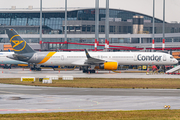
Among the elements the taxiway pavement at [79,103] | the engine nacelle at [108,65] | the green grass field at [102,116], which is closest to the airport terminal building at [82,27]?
the engine nacelle at [108,65]

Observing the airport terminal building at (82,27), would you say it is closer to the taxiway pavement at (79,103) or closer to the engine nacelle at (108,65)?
the engine nacelle at (108,65)

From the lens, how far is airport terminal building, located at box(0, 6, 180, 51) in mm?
122938

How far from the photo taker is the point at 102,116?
16.7 m

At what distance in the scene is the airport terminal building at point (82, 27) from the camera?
122938mm

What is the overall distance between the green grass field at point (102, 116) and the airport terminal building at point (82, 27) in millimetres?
94045

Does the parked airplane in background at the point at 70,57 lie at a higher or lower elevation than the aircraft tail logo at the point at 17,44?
lower

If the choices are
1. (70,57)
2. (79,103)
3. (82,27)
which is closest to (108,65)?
(70,57)

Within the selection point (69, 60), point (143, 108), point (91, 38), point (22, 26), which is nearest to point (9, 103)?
point (143, 108)

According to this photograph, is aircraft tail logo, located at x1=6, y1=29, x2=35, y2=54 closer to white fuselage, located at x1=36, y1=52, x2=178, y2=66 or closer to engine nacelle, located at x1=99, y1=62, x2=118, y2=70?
white fuselage, located at x1=36, y1=52, x2=178, y2=66

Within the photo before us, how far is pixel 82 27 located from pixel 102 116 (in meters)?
113

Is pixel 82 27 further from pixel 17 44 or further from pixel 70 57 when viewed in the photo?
pixel 17 44

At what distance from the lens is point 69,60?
198 feet

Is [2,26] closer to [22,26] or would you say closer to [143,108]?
[22,26]

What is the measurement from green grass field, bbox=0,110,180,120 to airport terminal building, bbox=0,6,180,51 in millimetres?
94045
